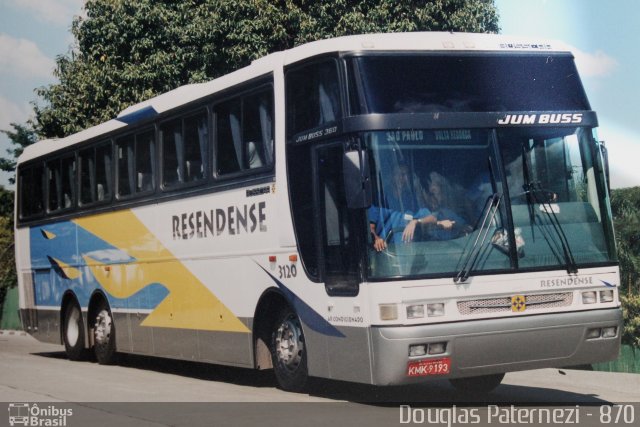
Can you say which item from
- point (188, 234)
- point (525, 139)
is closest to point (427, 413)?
point (525, 139)

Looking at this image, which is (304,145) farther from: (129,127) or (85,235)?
(85,235)

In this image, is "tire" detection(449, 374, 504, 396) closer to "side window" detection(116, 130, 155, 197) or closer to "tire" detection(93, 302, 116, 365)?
"side window" detection(116, 130, 155, 197)

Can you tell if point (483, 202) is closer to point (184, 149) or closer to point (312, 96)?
point (312, 96)

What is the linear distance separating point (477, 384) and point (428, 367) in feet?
8.22

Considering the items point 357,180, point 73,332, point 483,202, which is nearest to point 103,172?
point 73,332

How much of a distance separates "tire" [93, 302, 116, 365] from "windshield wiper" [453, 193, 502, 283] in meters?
8.36

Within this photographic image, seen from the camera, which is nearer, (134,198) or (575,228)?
(575,228)

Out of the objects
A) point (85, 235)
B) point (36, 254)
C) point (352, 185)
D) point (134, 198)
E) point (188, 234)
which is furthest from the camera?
point (36, 254)

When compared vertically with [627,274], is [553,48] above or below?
above

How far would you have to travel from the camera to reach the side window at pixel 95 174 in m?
17.9

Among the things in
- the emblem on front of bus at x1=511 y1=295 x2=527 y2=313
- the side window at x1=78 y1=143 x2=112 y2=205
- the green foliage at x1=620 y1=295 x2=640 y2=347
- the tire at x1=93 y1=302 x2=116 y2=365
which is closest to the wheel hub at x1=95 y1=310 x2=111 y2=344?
the tire at x1=93 y1=302 x2=116 y2=365

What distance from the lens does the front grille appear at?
35.4ft

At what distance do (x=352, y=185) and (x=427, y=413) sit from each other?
220 centimetres

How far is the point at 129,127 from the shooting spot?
55.9 ft
